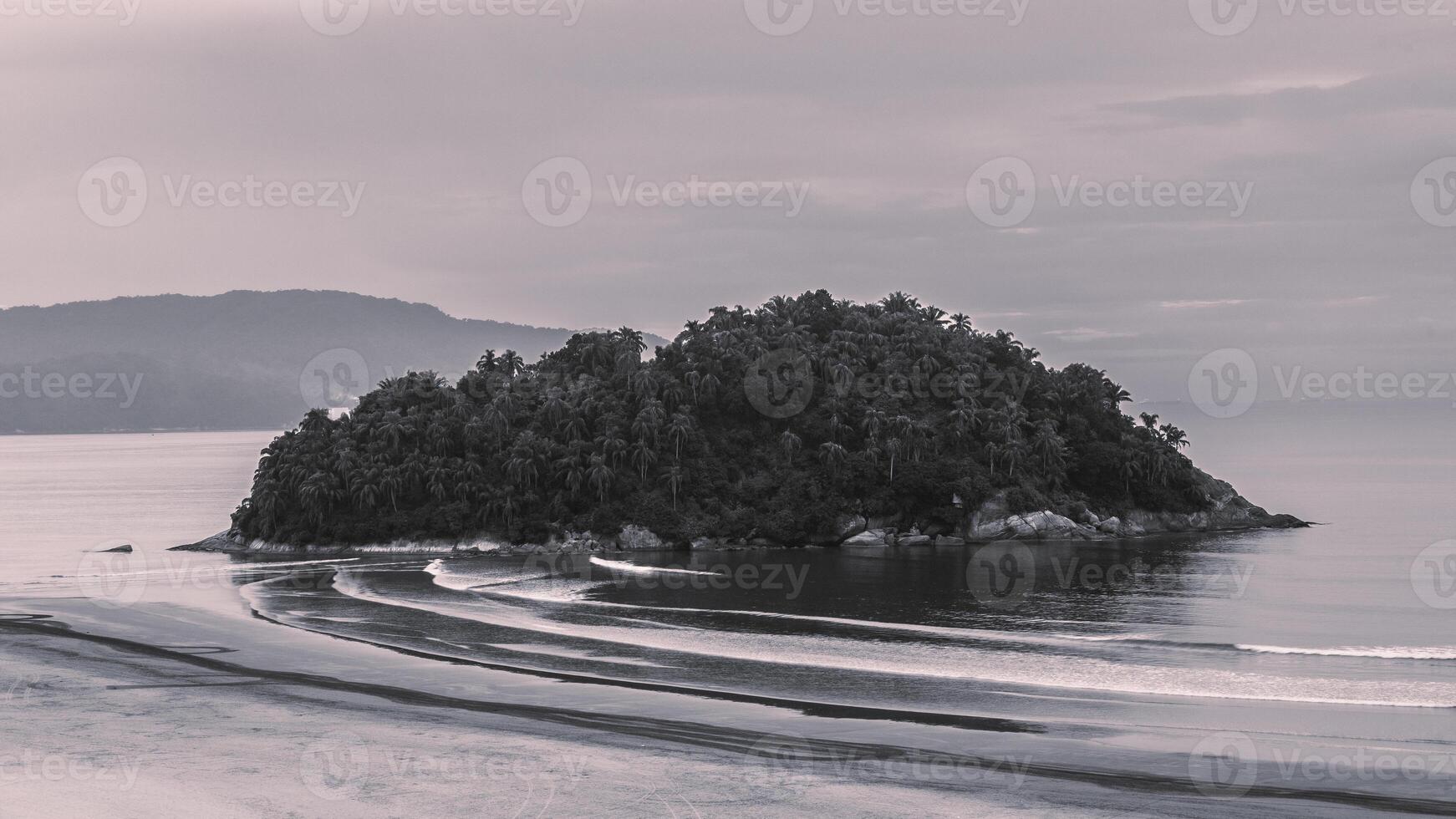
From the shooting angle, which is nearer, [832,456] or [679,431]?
[832,456]

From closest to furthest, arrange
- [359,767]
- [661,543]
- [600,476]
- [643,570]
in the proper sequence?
[359,767] < [643,570] < [661,543] < [600,476]

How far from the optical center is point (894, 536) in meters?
112

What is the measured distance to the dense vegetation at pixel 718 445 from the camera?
110 metres

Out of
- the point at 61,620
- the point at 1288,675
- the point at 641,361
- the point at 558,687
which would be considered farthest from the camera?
the point at 641,361

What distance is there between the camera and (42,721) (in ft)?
114

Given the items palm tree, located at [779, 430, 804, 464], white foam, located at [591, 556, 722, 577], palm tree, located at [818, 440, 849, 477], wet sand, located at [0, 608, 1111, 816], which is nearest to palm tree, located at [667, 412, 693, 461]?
palm tree, located at [779, 430, 804, 464]

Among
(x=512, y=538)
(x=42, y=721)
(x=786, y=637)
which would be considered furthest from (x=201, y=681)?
(x=512, y=538)

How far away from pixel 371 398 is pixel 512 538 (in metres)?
28.8

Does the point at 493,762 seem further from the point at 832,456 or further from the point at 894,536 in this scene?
the point at 832,456

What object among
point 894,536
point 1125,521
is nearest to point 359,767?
point 894,536

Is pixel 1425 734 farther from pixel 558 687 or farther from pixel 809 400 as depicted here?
pixel 809 400

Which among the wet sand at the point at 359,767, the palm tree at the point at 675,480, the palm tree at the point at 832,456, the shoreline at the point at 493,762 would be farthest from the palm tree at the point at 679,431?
the wet sand at the point at 359,767

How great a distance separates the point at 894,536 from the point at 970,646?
59311 millimetres

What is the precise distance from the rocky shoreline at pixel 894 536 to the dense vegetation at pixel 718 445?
1.07m
